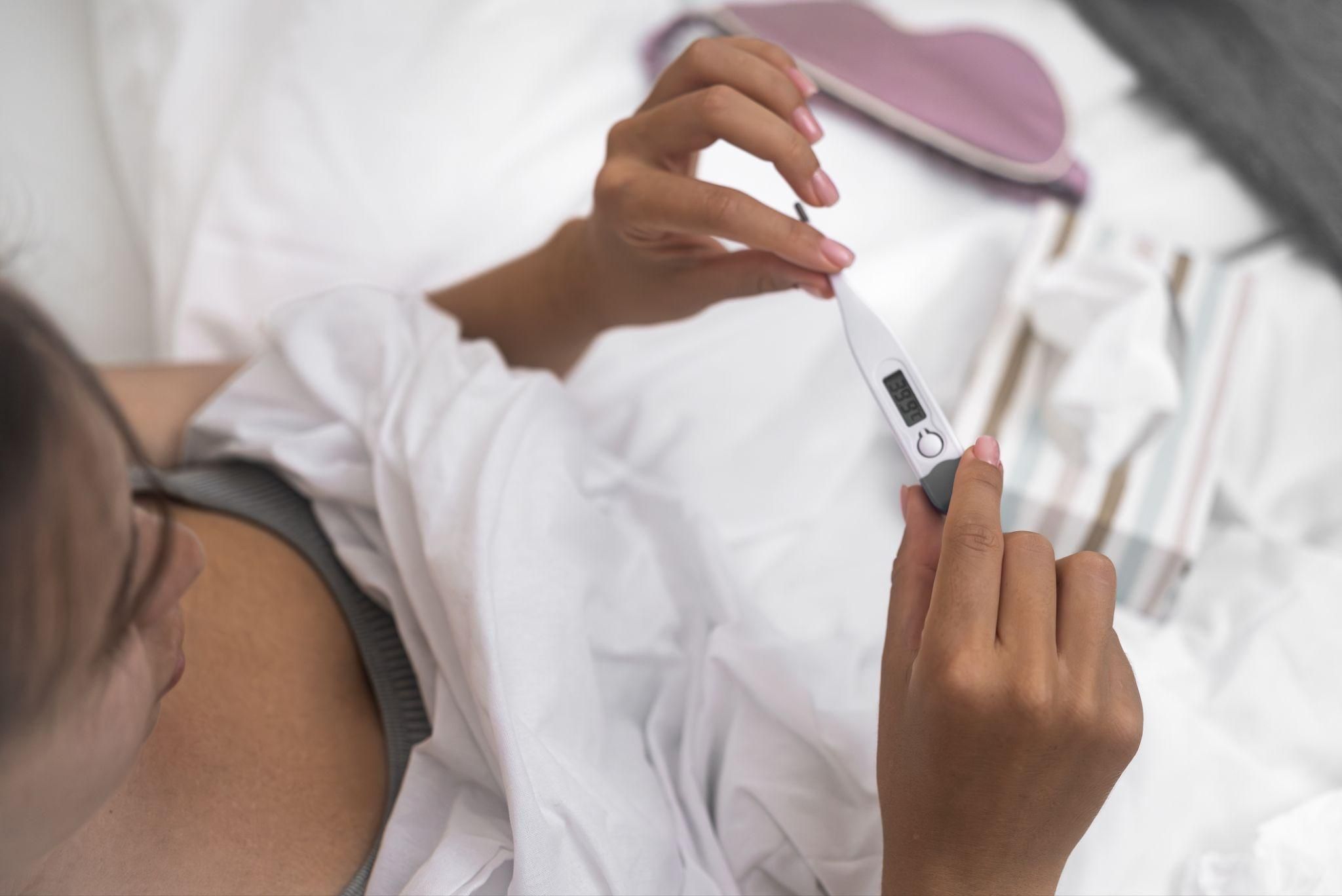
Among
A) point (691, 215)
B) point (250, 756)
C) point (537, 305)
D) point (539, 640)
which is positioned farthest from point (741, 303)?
point (250, 756)

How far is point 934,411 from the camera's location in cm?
51

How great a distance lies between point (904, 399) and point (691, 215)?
6.4 inches

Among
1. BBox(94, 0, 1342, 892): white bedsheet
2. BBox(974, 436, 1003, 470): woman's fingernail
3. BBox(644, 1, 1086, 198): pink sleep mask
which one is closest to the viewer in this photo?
BBox(974, 436, 1003, 470): woman's fingernail

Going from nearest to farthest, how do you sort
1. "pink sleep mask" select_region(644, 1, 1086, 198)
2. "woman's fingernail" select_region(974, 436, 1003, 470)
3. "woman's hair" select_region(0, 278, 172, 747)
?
"woman's hair" select_region(0, 278, 172, 747)
"woman's fingernail" select_region(974, 436, 1003, 470)
"pink sleep mask" select_region(644, 1, 1086, 198)

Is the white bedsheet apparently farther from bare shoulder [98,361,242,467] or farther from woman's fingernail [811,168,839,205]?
woman's fingernail [811,168,839,205]

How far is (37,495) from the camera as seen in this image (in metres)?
0.34

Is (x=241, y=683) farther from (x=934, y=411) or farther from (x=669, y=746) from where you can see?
(x=934, y=411)

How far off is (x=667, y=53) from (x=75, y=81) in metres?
0.63

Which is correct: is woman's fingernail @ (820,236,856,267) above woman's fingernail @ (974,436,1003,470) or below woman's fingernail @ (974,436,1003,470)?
above

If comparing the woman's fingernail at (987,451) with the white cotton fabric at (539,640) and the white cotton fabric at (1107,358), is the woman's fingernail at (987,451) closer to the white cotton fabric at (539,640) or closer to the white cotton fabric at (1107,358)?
the white cotton fabric at (539,640)

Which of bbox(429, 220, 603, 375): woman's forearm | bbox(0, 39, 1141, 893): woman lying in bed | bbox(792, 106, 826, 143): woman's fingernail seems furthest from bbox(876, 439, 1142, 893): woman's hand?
bbox(429, 220, 603, 375): woman's forearm

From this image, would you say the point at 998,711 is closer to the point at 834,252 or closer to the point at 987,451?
the point at 987,451

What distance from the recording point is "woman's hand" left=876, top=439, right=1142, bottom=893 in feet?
1.30

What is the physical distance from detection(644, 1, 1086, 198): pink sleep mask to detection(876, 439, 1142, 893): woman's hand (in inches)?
23.0
